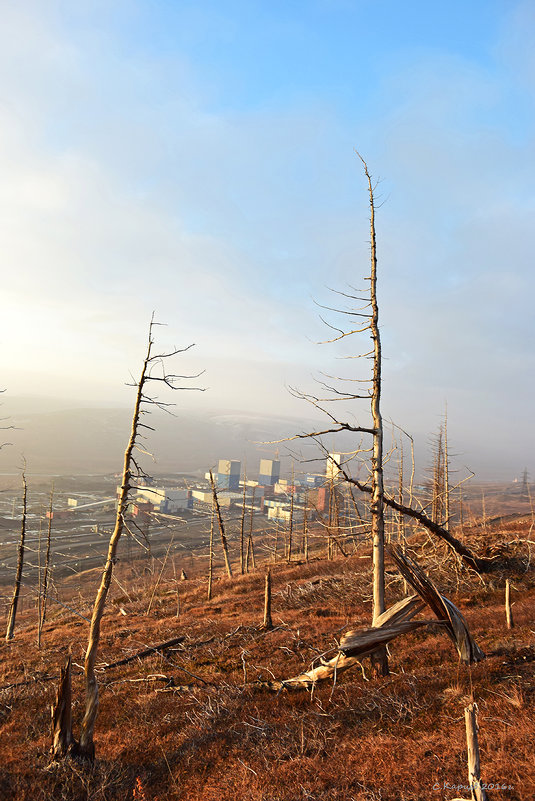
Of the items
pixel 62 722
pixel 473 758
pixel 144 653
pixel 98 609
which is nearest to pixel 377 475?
pixel 473 758

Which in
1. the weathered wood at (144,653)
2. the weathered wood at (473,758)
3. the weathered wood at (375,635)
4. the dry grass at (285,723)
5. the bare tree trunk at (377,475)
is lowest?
the weathered wood at (144,653)

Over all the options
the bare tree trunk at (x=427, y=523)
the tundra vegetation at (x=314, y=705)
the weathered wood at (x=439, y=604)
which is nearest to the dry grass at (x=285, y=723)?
the tundra vegetation at (x=314, y=705)

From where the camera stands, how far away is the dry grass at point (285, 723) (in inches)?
273

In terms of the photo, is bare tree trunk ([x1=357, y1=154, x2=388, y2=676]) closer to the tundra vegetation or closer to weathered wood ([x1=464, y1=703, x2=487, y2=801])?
the tundra vegetation

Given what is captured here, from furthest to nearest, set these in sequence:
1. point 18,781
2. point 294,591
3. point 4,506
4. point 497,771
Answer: point 4,506 → point 294,591 → point 18,781 → point 497,771

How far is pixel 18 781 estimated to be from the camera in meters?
8.12

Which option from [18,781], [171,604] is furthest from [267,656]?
[171,604]

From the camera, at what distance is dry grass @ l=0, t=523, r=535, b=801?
6930mm

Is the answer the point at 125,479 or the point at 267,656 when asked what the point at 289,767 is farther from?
the point at 267,656

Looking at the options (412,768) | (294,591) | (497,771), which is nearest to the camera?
(497,771)

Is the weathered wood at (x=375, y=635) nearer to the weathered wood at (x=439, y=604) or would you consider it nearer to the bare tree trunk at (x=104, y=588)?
the weathered wood at (x=439, y=604)

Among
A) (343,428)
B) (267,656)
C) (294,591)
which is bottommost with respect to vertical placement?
(294,591)

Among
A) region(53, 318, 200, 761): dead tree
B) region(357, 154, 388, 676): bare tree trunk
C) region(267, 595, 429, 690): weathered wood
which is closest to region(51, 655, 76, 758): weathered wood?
region(53, 318, 200, 761): dead tree

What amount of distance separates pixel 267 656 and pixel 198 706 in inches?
180
